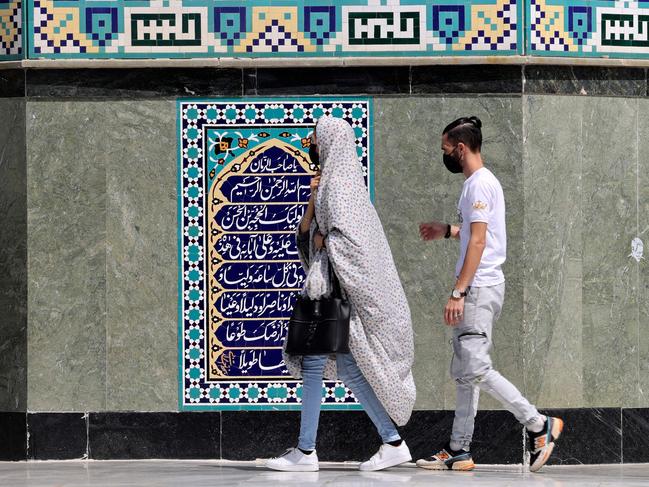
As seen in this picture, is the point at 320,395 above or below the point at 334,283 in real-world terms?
below

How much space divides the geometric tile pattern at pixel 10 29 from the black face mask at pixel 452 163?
256cm

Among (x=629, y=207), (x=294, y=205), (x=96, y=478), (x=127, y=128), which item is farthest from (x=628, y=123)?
(x=96, y=478)

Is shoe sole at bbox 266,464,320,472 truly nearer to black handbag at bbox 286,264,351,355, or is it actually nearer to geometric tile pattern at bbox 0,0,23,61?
black handbag at bbox 286,264,351,355

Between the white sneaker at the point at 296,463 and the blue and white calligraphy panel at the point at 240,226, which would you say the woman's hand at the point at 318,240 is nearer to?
the blue and white calligraphy panel at the point at 240,226

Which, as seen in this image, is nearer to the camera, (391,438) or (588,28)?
(391,438)

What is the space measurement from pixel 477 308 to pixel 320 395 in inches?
36.4

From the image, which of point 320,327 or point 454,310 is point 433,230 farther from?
point 320,327

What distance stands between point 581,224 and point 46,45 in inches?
128

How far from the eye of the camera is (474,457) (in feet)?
29.0

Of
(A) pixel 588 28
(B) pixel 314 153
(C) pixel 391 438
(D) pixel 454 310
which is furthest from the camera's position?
(A) pixel 588 28

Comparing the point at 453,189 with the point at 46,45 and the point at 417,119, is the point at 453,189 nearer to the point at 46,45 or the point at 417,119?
the point at 417,119

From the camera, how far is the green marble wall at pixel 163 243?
29.1 feet

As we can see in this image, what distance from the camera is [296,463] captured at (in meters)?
8.01

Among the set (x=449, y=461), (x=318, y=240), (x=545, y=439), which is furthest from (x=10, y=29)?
(x=545, y=439)
